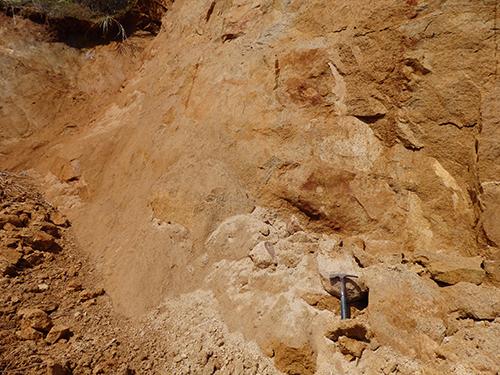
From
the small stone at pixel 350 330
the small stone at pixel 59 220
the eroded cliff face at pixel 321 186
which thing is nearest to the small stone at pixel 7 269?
the eroded cliff face at pixel 321 186

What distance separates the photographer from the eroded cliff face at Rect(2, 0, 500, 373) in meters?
1.99

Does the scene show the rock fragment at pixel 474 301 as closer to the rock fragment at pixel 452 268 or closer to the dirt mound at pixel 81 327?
the rock fragment at pixel 452 268

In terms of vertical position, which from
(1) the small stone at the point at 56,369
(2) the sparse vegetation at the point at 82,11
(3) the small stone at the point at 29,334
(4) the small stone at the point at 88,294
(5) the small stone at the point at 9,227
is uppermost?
(2) the sparse vegetation at the point at 82,11

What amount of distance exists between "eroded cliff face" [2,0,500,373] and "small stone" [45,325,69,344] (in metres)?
0.43

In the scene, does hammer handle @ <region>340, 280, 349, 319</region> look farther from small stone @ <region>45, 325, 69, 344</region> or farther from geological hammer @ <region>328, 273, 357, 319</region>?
small stone @ <region>45, 325, 69, 344</region>

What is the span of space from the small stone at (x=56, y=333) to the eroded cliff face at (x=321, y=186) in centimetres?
43

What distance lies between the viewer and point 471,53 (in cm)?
222

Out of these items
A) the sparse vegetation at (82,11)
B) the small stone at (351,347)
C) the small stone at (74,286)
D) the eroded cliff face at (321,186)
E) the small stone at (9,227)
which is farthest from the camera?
the sparse vegetation at (82,11)

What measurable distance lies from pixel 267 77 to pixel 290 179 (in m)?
1.06

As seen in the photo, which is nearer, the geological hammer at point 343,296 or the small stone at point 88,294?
the geological hammer at point 343,296

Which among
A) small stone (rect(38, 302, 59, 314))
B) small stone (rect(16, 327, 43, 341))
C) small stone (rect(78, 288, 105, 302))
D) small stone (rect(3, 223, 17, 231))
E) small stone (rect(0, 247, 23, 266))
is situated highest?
small stone (rect(3, 223, 17, 231))

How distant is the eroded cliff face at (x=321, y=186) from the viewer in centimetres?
199

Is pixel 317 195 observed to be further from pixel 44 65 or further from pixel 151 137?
pixel 44 65

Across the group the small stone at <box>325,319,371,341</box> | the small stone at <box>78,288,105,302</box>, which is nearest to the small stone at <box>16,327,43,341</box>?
the small stone at <box>78,288,105,302</box>
